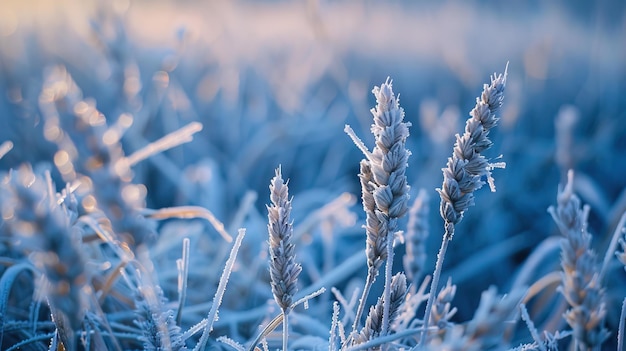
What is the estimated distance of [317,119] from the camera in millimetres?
2256

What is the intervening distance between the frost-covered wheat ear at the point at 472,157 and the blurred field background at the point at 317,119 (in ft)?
1.76

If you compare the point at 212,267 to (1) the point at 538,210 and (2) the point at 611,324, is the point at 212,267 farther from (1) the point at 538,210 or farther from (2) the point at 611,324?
(1) the point at 538,210

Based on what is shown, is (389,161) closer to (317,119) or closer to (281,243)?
(281,243)

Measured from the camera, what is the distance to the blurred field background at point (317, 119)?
4.84 ft

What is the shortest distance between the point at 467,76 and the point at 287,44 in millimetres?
1320

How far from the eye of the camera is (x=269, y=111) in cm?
253

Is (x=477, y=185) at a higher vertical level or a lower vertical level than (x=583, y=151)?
higher

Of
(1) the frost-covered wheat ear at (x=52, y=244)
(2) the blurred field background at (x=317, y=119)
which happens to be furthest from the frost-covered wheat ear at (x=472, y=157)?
(2) the blurred field background at (x=317, y=119)

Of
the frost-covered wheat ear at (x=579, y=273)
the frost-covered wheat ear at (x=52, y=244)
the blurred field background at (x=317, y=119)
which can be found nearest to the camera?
the frost-covered wheat ear at (x=52, y=244)

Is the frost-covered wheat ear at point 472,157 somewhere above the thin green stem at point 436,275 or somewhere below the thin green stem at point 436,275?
above

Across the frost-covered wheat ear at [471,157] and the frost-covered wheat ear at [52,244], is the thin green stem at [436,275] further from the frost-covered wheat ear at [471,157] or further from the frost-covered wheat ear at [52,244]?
the frost-covered wheat ear at [52,244]

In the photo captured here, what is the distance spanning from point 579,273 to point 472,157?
152 mm

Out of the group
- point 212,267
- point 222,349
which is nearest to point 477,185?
point 222,349

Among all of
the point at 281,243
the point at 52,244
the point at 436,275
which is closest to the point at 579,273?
the point at 436,275
